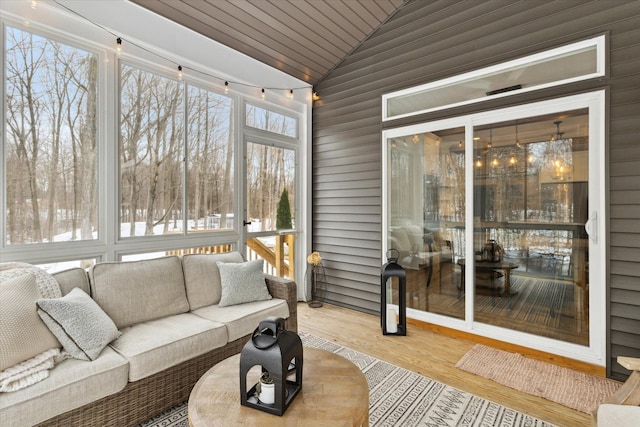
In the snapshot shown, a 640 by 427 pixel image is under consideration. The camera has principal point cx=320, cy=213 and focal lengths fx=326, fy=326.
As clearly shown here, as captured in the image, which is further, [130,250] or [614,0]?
[130,250]

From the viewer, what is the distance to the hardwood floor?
2244 mm

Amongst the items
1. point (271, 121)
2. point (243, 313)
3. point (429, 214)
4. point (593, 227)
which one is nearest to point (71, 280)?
point (243, 313)

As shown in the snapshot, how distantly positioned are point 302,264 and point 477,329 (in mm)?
2398

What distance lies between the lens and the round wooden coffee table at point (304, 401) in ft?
4.59

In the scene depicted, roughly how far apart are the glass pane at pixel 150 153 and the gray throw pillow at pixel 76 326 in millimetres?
1073

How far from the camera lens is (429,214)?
371 centimetres

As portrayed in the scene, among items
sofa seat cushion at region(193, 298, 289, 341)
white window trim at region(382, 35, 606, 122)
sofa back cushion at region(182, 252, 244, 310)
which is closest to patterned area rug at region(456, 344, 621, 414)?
sofa seat cushion at region(193, 298, 289, 341)

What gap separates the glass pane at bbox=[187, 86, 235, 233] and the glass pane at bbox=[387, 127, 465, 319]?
197 centimetres

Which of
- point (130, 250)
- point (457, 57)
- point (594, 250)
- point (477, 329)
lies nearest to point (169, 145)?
point (130, 250)

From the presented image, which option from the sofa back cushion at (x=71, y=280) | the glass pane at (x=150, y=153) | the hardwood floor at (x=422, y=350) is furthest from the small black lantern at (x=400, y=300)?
the sofa back cushion at (x=71, y=280)

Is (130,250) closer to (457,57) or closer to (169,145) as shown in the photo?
(169,145)

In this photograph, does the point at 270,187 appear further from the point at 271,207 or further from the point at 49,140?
the point at 49,140

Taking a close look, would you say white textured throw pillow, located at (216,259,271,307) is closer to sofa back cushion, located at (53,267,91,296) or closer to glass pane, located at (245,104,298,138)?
sofa back cushion, located at (53,267,91,296)

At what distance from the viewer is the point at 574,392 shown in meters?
2.40
